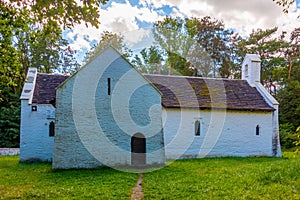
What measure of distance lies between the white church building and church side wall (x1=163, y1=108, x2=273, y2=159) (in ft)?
0.23

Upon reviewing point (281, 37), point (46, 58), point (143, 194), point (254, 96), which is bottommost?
point (143, 194)

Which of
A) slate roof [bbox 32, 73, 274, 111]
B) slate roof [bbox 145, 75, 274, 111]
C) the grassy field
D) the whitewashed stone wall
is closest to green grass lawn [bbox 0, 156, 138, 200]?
the grassy field

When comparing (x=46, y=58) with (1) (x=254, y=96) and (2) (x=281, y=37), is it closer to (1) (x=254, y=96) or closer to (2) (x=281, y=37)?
(1) (x=254, y=96)

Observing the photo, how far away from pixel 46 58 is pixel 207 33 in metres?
21.3

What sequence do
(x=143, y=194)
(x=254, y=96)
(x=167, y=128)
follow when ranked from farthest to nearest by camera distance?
1. (x=254, y=96)
2. (x=167, y=128)
3. (x=143, y=194)

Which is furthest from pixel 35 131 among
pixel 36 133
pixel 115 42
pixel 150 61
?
pixel 115 42

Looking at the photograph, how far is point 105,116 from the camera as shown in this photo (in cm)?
1516

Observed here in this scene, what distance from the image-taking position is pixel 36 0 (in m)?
7.03

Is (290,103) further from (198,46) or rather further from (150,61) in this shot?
(150,61)

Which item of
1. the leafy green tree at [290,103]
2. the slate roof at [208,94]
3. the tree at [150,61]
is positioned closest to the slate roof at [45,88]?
the slate roof at [208,94]

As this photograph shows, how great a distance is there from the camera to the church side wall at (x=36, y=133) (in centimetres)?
1925

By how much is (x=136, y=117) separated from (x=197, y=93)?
A: 7635mm

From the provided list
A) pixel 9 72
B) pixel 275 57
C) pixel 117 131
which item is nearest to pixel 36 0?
pixel 9 72

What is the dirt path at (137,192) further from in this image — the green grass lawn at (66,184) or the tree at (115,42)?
the tree at (115,42)
